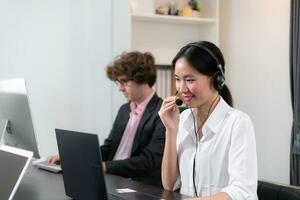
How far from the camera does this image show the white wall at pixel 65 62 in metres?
3.33

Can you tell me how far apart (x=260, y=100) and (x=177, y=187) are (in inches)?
72.9

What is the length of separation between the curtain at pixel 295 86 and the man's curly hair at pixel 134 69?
3.65 feet

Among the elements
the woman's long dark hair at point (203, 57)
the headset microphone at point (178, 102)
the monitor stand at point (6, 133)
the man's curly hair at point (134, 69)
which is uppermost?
the woman's long dark hair at point (203, 57)

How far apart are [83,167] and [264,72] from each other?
2325 millimetres

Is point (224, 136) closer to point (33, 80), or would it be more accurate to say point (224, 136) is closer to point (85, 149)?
point (85, 149)

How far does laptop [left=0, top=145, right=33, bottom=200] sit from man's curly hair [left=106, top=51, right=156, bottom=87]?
1022 millimetres

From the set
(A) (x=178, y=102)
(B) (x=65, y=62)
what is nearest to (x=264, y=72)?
(B) (x=65, y=62)

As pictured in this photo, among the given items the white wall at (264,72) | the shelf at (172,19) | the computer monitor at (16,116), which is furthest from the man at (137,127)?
the white wall at (264,72)

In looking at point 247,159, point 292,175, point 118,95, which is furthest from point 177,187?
point 118,95

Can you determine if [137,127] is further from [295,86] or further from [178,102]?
[295,86]

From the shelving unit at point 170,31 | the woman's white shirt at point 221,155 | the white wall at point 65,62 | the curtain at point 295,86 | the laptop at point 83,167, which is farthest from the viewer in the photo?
the shelving unit at point 170,31

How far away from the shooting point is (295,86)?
2.96 m

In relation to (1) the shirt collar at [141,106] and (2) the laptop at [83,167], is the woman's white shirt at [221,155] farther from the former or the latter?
(1) the shirt collar at [141,106]

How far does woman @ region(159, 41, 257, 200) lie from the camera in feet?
4.68
